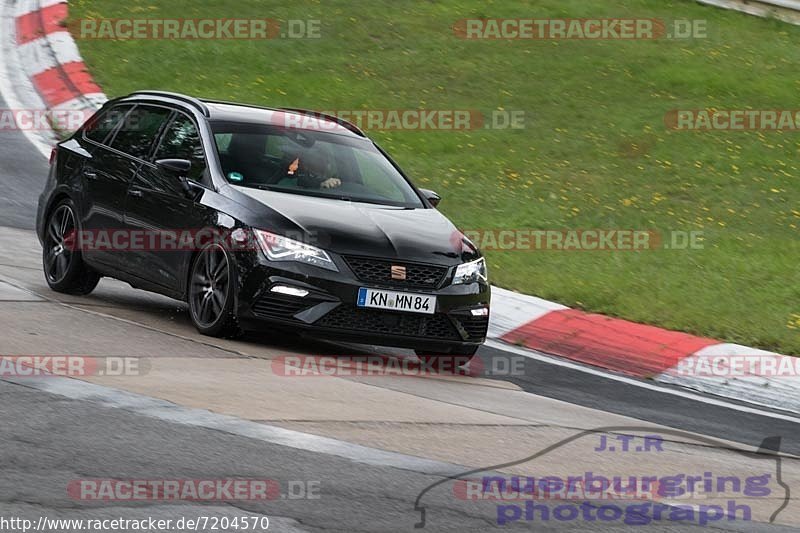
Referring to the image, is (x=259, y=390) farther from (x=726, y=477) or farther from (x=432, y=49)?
(x=432, y=49)

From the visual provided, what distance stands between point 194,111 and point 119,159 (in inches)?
28.2

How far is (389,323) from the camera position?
9258mm

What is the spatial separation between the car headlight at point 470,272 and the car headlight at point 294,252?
0.91 metres

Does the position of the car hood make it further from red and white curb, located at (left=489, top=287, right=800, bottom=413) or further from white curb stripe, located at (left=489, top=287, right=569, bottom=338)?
white curb stripe, located at (left=489, top=287, right=569, bottom=338)

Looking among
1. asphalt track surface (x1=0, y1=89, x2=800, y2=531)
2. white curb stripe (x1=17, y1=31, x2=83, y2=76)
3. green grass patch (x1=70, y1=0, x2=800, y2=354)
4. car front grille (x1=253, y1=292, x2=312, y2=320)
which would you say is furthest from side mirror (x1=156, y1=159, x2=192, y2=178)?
white curb stripe (x1=17, y1=31, x2=83, y2=76)

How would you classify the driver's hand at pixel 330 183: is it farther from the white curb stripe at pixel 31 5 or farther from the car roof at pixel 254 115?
the white curb stripe at pixel 31 5

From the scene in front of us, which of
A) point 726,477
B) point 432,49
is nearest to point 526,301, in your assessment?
point 726,477

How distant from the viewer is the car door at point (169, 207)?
9.80m

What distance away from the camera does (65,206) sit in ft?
36.7

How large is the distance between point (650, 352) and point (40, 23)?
13673 millimetres

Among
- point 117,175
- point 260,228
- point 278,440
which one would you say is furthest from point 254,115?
point 278,440

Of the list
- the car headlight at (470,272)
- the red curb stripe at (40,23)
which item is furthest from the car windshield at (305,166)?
the red curb stripe at (40,23)

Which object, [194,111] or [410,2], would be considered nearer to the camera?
[194,111]

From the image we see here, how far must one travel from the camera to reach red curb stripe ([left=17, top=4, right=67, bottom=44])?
68.8ft
